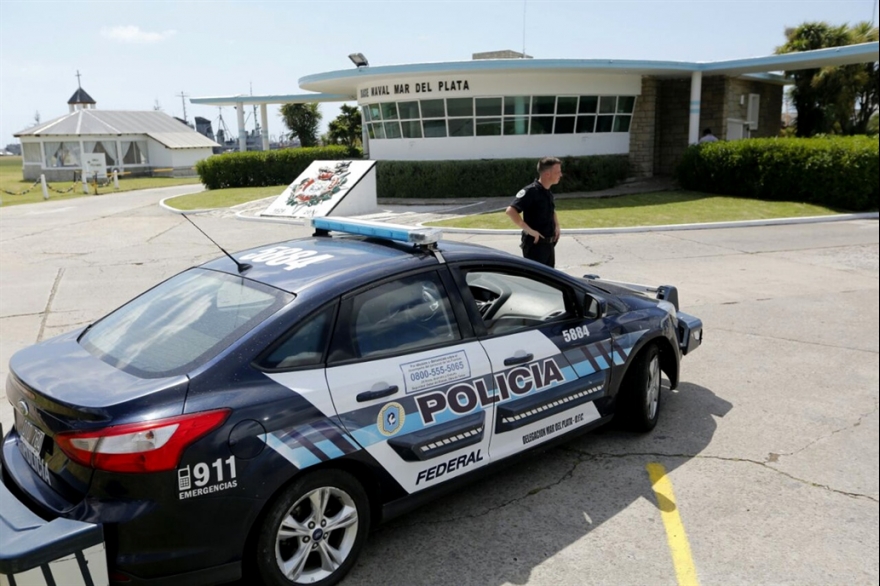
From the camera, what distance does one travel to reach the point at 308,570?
330cm

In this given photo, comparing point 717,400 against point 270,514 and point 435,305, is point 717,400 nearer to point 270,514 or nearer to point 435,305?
point 435,305

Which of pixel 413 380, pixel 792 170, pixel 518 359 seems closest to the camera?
pixel 413 380

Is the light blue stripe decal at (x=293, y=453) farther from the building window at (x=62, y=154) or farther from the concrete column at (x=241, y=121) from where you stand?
the building window at (x=62, y=154)

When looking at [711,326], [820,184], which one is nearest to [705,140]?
[820,184]

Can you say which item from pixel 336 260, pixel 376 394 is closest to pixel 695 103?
pixel 336 260

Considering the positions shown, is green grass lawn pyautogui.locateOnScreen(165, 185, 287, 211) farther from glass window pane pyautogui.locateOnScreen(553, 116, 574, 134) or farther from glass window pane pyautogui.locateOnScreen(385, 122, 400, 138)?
glass window pane pyautogui.locateOnScreen(553, 116, 574, 134)

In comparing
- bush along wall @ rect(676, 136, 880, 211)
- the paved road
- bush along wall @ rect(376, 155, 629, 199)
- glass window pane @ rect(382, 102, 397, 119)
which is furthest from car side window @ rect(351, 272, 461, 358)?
glass window pane @ rect(382, 102, 397, 119)

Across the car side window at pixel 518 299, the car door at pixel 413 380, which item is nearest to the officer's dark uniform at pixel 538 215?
the car side window at pixel 518 299

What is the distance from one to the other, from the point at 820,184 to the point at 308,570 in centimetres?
1842

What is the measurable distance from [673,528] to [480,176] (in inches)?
765

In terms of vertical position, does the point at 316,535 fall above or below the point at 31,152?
below

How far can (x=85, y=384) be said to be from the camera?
316 centimetres

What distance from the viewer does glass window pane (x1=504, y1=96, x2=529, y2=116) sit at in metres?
23.3

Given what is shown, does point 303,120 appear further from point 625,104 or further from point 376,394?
point 376,394
